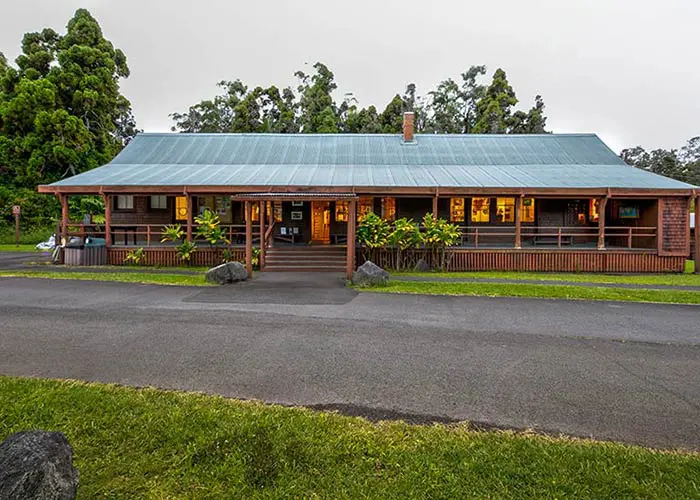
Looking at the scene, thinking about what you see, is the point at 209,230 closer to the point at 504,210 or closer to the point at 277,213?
the point at 277,213

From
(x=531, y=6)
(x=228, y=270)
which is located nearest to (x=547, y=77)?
(x=531, y=6)

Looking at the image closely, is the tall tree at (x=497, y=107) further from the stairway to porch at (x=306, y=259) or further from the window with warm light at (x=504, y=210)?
the stairway to porch at (x=306, y=259)

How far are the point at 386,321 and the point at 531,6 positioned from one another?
27.7 m

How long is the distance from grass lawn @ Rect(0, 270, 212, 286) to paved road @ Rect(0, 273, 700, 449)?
214 cm

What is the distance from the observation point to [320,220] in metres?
18.3

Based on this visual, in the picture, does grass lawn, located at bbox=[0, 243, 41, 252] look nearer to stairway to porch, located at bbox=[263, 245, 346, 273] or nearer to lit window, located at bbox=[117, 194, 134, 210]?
lit window, located at bbox=[117, 194, 134, 210]

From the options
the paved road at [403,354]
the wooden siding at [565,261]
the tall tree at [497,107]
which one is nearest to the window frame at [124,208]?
the paved road at [403,354]

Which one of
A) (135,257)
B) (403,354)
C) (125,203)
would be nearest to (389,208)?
(135,257)

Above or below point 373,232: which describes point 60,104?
above

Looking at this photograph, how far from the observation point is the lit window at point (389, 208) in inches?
705

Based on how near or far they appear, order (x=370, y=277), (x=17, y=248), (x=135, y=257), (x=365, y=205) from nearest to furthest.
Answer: (x=370, y=277), (x=135, y=257), (x=365, y=205), (x=17, y=248)

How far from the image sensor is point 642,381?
4.45m

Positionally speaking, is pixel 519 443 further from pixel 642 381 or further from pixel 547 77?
pixel 547 77

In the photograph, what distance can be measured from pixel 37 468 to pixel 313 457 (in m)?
1.63
